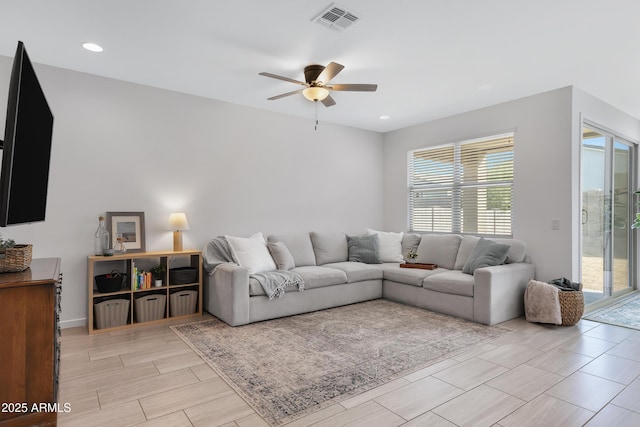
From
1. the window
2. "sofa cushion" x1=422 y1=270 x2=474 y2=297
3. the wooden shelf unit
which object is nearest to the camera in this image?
the wooden shelf unit

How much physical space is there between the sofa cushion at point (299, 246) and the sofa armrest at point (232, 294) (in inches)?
43.0

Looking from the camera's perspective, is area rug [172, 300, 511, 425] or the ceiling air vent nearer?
area rug [172, 300, 511, 425]

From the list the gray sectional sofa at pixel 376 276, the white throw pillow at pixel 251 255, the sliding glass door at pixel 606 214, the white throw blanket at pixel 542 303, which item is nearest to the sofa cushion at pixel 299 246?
the gray sectional sofa at pixel 376 276

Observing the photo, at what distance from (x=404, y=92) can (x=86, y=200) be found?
373cm

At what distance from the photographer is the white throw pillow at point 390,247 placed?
5.44 metres

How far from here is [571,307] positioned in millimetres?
3730

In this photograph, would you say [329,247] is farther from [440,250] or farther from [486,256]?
[486,256]

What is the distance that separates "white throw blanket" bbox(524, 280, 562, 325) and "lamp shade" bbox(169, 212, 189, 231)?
12.7ft

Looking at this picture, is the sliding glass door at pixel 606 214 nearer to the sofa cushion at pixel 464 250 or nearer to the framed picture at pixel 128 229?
the sofa cushion at pixel 464 250

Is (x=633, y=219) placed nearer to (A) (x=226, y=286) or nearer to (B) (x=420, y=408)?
(B) (x=420, y=408)

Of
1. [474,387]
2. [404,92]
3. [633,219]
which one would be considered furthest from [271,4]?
[633,219]

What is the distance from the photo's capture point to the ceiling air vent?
2.61 meters

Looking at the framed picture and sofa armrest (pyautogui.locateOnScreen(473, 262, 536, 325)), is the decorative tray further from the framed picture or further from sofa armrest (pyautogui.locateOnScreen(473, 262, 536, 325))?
the framed picture

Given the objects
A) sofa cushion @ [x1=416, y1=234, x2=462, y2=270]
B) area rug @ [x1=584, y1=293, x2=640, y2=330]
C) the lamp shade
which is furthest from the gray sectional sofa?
area rug @ [x1=584, y1=293, x2=640, y2=330]
